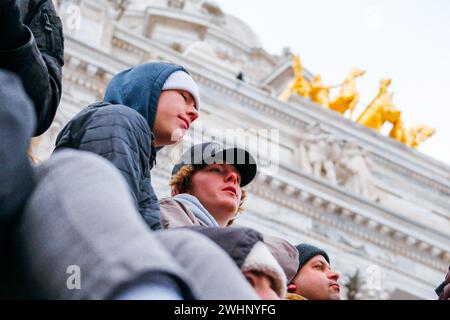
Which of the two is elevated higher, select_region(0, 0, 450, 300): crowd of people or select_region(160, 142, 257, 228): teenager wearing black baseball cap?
select_region(0, 0, 450, 300): crowd of people

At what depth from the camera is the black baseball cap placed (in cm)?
293

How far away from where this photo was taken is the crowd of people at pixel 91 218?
1.38 m

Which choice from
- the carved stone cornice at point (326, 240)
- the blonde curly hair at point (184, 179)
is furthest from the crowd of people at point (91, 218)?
the carved stone cornice at point (326, 240)

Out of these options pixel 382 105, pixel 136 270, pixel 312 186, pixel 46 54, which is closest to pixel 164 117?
pixel 46 54

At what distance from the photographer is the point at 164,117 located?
9.12 feet

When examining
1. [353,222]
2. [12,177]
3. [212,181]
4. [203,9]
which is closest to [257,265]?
[12,177]

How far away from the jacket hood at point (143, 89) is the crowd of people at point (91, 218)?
2 cm

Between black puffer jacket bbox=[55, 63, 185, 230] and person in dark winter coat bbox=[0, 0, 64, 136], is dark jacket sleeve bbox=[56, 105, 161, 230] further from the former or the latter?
person in dark winter coat bbox=[0, 0, 64, 136]

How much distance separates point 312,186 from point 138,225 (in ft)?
40.5

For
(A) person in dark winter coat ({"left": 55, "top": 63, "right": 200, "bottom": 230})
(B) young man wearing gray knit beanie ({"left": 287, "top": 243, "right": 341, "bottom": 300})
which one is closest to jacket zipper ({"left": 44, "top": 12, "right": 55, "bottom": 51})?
(A) person in dark winter coat ({"left": 55, "top": 63, "right": 200, "bottom": 230})

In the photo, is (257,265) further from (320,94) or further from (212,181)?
(320,94)

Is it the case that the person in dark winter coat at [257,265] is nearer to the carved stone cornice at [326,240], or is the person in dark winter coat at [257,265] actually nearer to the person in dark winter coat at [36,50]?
the person in dark winter coat at [36,50]

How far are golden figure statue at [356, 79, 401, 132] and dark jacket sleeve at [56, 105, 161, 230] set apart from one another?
1947 cm
